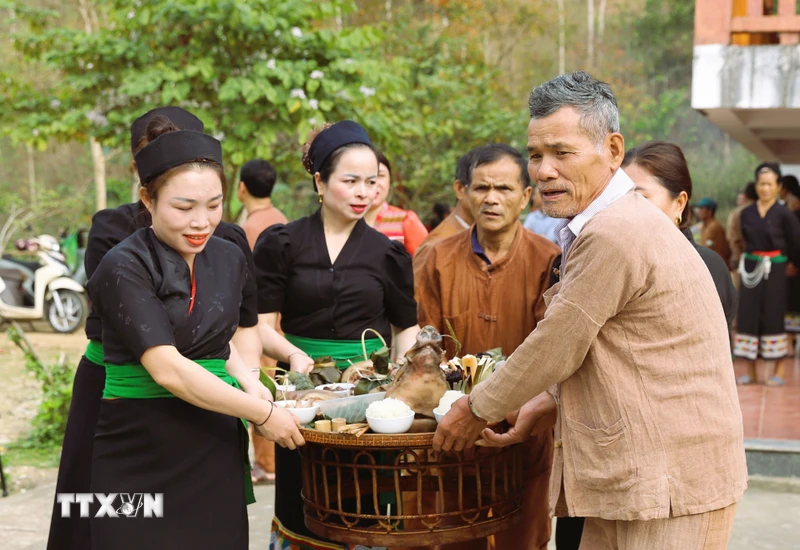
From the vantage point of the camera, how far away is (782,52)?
5363mm

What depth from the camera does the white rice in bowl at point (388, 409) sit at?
264 cm

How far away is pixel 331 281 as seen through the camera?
11.8 feet

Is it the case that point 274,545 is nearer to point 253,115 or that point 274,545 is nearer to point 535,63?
point 253,115

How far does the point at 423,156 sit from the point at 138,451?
11.6 metres

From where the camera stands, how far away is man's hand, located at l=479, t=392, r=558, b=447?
8.74 feet

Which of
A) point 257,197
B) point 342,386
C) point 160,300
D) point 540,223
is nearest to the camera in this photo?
point 160,300

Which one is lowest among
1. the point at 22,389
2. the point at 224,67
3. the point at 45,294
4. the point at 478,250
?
the point at 22,389

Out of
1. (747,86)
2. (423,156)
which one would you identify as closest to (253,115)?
(747,86)

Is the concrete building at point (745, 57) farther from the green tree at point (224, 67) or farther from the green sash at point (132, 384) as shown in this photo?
the green sash at point (132, 384)

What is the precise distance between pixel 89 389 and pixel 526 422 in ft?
5.11

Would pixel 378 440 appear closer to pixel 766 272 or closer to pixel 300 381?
pixel 300 381

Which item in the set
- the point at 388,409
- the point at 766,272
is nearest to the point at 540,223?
the point at 766,272

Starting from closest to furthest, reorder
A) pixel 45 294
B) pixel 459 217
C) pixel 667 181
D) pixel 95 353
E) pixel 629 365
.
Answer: pixel 629 365
pixel 95 353
pixel 667 181
pixel 459 217
pixel 45 294

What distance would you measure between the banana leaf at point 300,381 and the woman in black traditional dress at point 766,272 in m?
6.09
